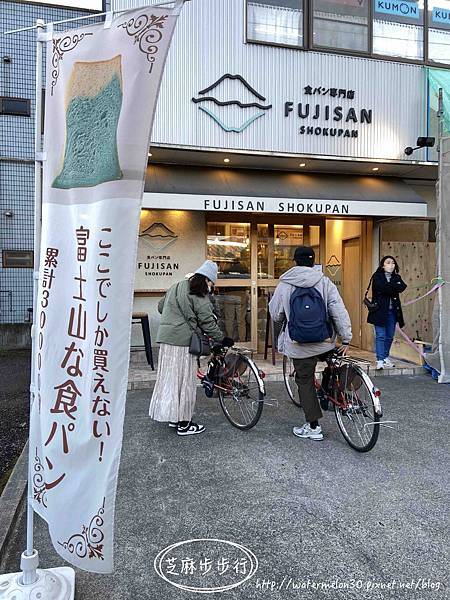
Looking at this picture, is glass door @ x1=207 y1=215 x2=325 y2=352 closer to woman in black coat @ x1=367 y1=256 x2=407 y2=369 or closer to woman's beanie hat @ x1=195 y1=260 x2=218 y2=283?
woman in black coat @ x1=367 y1=256 x2=407 y2=369

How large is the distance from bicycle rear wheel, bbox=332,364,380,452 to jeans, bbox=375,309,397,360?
3286mm

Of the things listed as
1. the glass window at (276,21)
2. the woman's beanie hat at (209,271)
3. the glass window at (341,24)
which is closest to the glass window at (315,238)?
the glass window at (341,24)

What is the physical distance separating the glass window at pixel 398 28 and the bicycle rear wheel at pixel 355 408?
246 inches

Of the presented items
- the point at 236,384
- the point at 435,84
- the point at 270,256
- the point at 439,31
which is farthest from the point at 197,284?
the point at 439,31

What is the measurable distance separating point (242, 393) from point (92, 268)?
10.2ft

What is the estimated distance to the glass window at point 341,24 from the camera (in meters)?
7.87

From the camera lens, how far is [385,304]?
7418 millimetres

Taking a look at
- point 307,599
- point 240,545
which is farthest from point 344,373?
point 307,599

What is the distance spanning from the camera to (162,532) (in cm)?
306

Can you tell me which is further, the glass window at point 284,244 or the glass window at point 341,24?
the glass window at point 284,244

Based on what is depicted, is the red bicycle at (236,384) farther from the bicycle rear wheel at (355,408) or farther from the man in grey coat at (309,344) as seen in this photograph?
the bicycle rear wheel at (355,408)

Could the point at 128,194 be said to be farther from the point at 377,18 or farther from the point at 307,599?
the point at 377,18

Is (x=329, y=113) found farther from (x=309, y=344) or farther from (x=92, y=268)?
(x=92, y=268)

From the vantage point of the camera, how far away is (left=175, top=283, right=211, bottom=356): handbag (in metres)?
4.61
